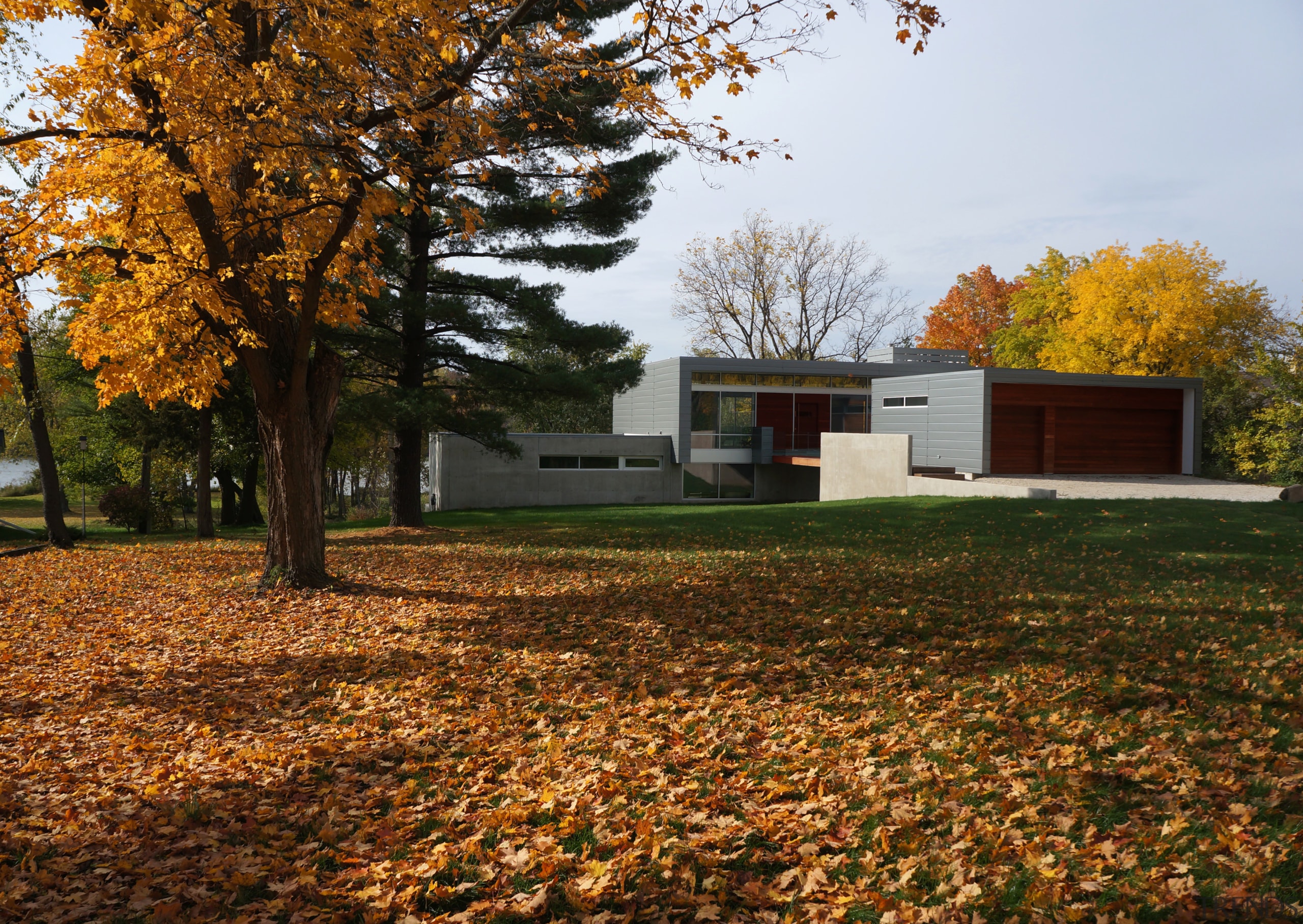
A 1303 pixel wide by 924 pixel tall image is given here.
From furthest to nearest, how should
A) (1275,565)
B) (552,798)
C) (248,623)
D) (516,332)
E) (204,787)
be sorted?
(516,332) < (1275,565) < (248,623) < (204,787) < (552,798)

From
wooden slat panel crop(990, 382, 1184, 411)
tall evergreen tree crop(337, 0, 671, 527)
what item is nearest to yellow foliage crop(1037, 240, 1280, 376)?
wooden slat panel crop(990, 382, 1184, 411)

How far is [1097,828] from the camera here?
360 centimetres

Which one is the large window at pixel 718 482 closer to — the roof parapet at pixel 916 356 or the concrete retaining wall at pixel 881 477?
the concrete retaining wall at pixel 881 477

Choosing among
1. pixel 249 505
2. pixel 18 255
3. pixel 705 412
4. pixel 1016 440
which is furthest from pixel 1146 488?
pixel 249 505

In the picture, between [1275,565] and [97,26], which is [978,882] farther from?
[97,26]

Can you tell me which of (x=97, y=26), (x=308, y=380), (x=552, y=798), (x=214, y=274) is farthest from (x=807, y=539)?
(x=97, y=26)

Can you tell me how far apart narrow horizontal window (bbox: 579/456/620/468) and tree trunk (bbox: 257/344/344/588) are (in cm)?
2068

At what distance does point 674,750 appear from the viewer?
4.71m

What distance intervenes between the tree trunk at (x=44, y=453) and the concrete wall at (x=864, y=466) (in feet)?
57.7

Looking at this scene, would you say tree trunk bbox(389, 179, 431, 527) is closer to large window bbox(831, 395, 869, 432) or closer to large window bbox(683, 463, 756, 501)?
large window bbox(683, 463, 756, 501)

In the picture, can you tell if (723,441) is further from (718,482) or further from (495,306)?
(495,306)

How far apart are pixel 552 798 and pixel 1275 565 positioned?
944cm

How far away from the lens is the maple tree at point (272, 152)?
24.3 feet

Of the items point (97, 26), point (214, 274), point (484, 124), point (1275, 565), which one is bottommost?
point (1275, 565)
